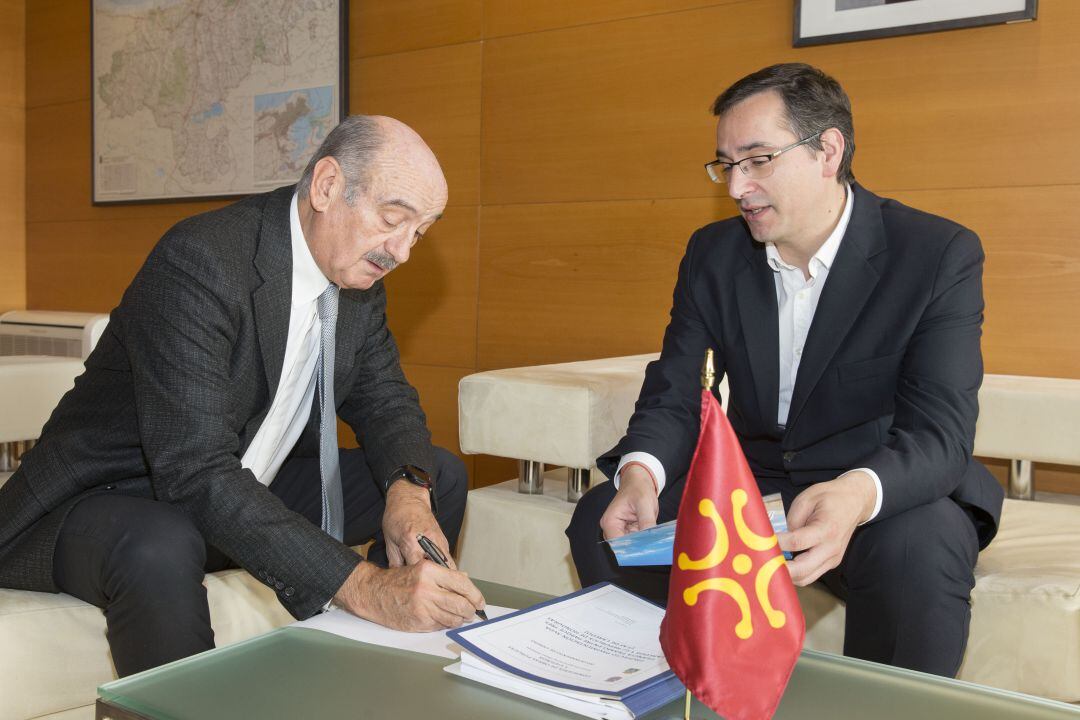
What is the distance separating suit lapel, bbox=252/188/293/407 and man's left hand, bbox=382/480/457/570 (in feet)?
1.06

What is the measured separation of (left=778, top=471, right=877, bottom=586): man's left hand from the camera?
142cm

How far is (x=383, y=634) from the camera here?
1401 millimetres

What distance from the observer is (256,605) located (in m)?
1.95

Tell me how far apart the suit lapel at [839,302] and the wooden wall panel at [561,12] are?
1.51 metres

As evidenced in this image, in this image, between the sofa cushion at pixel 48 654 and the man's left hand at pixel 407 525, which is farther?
the man's left hand at pixel 407 525

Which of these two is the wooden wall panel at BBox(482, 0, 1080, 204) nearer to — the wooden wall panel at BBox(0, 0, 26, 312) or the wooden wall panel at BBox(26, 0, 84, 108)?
the wooden wall panel at BBox(26, 0, 84, 108)

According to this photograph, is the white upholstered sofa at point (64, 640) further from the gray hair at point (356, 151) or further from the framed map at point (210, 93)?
the framed map at point (210, 93)

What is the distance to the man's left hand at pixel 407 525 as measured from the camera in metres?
1.79

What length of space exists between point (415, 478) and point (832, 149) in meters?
1.10

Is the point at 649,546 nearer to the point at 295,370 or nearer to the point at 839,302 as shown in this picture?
the point at 839,302

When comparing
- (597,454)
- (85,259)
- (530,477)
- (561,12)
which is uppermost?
(561,12)

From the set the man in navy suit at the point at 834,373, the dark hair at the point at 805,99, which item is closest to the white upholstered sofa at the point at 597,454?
the man in navy suit at the point at 834,373

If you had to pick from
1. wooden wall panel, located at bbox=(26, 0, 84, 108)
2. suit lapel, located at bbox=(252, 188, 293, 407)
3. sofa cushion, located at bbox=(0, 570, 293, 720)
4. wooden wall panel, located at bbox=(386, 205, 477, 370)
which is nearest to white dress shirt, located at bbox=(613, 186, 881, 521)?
suit lapel, located at bbox=(252, 188, 293, 407)

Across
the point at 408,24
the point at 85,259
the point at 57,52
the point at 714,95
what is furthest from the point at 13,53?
the point at 714,95
